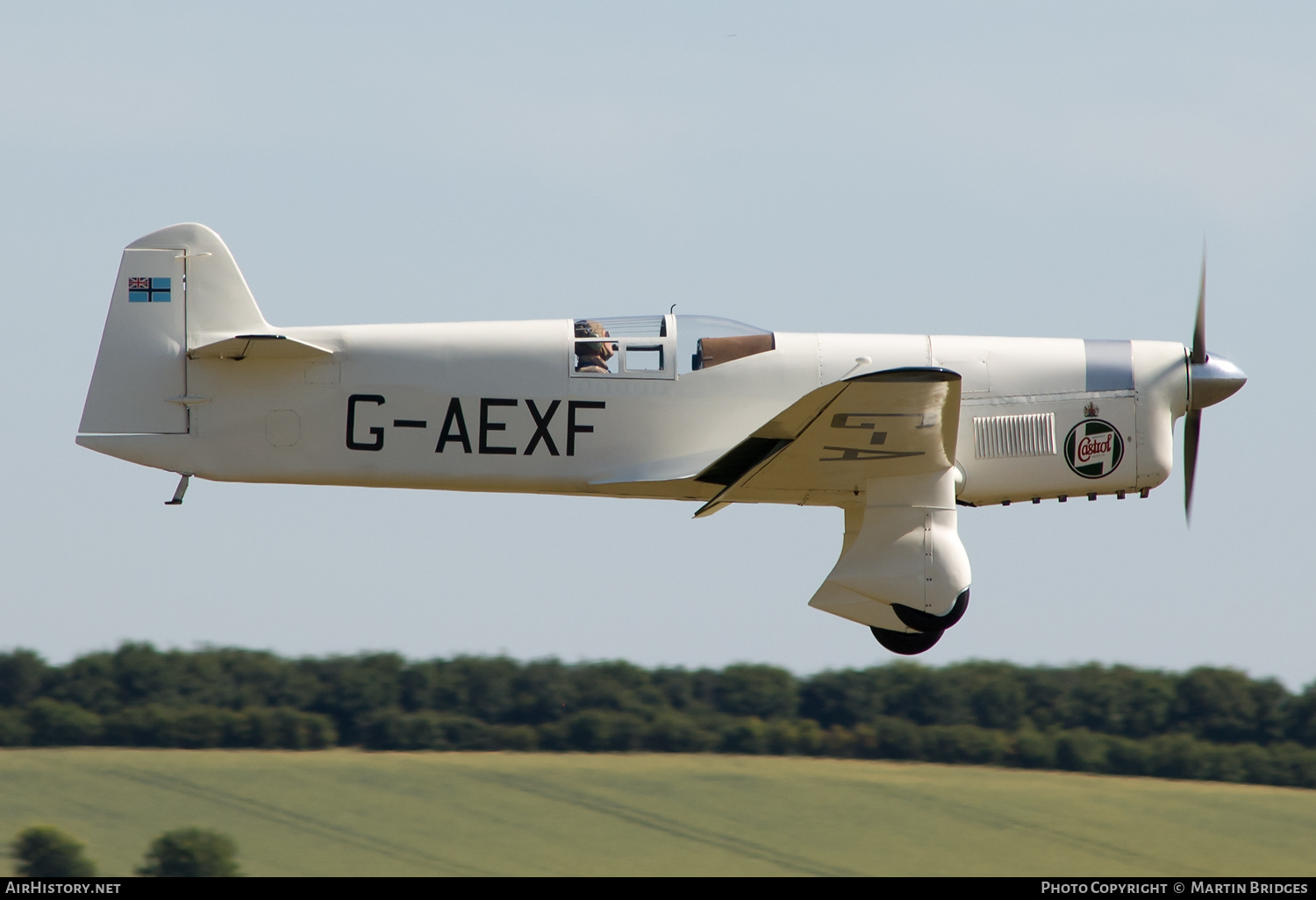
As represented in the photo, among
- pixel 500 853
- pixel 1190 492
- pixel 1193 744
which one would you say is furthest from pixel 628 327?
pixel 1193 744

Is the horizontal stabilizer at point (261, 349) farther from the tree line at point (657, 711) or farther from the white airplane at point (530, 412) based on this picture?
the tree line at point (657, 711)

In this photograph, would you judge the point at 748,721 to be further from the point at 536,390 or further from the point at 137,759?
the point at 536,390

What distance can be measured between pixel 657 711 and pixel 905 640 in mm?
9271

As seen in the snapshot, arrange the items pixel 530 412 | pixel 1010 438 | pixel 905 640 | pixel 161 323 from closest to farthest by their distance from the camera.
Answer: pixel 530 412
pixel 161 323
pixel 1010 438
pixel 905 640

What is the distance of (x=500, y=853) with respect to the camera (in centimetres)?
1684

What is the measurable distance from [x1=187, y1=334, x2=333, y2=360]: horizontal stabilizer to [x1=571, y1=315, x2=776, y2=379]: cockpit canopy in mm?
1914

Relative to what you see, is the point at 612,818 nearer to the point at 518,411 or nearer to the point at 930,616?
the point at 930,616

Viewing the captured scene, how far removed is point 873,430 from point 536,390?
2.51m

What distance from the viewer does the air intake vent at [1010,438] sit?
10180 mm

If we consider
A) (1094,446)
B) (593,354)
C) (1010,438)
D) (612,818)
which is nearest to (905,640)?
(1010,438)

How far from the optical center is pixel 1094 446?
403 inches

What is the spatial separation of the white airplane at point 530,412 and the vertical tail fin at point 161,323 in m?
0.01

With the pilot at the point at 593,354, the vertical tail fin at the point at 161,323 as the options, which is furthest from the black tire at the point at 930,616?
the vertical tail fin at the point at 161,323

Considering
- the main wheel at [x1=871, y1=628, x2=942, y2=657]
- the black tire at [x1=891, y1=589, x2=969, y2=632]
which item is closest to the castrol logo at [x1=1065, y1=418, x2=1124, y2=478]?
the black tire at [x1=891, y1=589, x2=969, y2=632]
